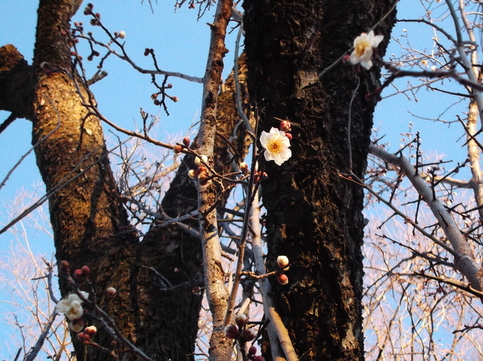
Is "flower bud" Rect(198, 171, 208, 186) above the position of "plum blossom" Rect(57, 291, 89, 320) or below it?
above

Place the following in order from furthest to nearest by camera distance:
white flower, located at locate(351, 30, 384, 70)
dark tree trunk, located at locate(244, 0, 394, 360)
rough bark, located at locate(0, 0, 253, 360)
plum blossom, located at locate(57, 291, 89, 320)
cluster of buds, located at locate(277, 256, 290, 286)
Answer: rough bark, located at locate(0, 0, 253, 360) → dark tree trunk, located at locate(244, 0, 394, 360) → cluster of buds, located at locate(277, 256, 290, 286) → plum blossom, located at locate(57, 291, 89, 320) → white flower, located at locate(351, 30, 384, 70)

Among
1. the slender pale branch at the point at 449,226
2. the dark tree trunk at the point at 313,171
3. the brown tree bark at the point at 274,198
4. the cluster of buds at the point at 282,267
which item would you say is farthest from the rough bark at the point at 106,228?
the slender pale branch at the point at 449,226

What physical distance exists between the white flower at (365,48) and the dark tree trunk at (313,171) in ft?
1.93

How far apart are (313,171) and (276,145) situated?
10.0 inches

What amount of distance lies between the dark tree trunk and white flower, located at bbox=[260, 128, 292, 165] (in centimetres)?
21

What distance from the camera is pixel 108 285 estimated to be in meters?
1.94

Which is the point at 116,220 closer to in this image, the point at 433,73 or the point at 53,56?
the point at 53,56

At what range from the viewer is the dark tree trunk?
4.38 ft

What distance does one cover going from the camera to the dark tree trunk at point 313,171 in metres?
1.33

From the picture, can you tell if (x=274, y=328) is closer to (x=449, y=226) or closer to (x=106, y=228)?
(x=449, y=226)

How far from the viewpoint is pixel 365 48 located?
36.2 inches

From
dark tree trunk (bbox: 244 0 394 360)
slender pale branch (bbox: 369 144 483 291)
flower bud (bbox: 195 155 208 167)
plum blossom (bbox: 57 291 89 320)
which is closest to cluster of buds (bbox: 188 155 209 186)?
flower bud (bbox: 195 155 208 167)

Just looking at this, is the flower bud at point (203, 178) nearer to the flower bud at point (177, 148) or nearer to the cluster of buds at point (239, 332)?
the flower bud at point (177, 148)

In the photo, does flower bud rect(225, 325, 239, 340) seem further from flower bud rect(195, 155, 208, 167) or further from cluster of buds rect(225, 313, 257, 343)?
flower bud rect(195, 155, 208, 167)
